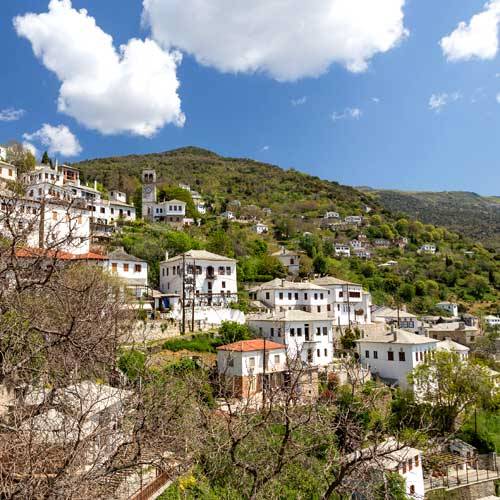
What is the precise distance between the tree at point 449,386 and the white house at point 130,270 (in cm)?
2368

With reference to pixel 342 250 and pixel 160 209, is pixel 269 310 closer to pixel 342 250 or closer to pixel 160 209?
pixel 160 209

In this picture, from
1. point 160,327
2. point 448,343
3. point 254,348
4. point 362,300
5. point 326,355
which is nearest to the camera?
point 254,348

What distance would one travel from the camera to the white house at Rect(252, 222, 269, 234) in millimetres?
85438

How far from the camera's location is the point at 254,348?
104 ft

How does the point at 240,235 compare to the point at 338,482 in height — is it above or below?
above

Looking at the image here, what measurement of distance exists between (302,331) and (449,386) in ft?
37.4

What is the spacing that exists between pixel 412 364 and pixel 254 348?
13.7 metres

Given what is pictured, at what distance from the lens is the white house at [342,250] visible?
8600 centimetres

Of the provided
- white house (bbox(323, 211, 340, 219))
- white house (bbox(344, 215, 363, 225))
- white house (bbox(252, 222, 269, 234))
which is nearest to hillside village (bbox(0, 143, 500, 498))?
white house (bbox(323, 211, 340, 219))

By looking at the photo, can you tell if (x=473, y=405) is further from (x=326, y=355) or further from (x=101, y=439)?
(x=101, y=439)

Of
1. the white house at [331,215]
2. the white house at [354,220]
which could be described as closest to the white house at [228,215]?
the white house at [331,215]

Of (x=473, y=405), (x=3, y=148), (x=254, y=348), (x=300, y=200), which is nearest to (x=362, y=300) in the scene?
(x=473, y=405)

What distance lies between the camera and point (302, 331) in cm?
3881

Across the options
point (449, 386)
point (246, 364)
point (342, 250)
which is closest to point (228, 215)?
point (342, 250)
